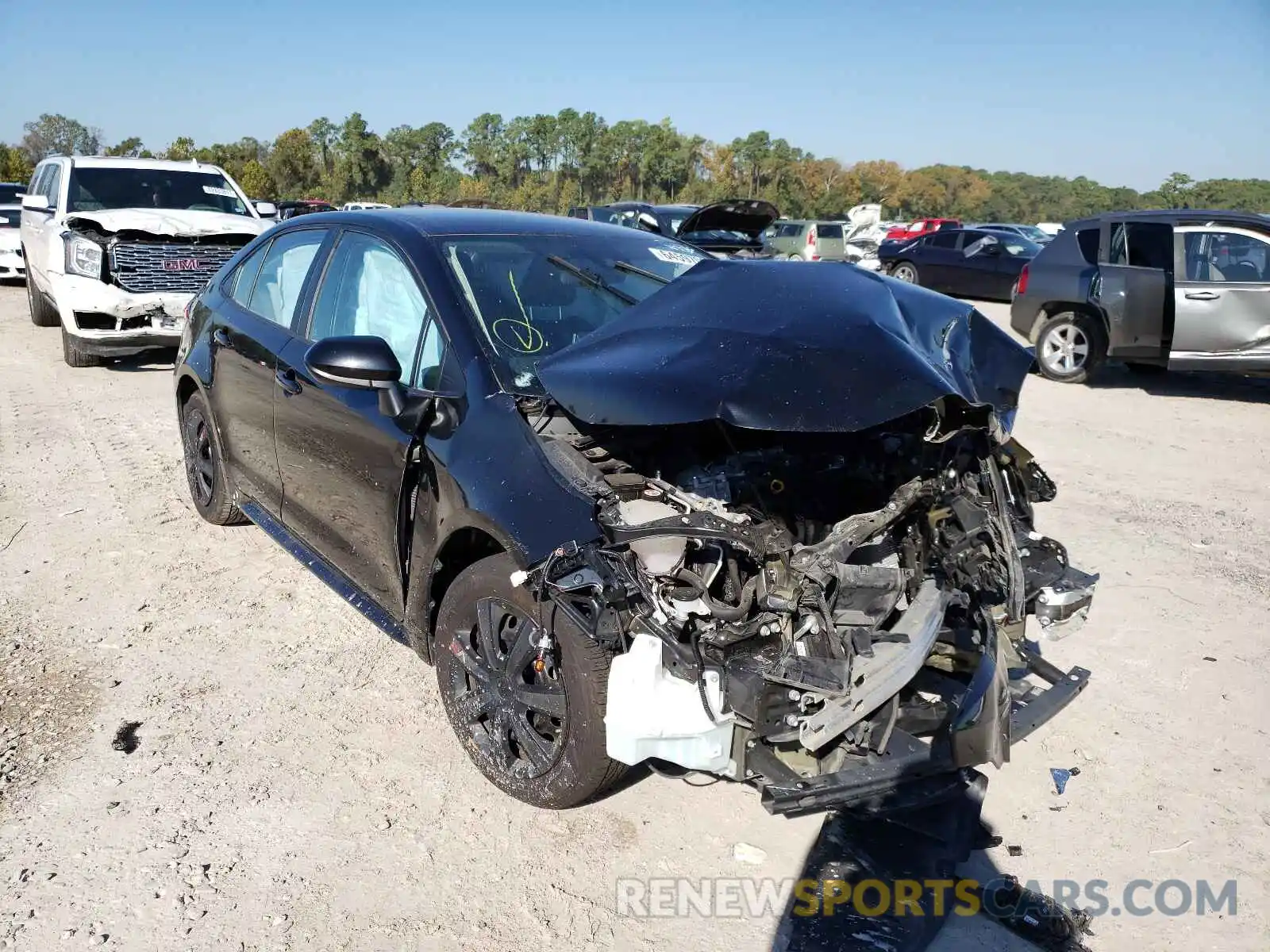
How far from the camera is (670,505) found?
2.69 meters

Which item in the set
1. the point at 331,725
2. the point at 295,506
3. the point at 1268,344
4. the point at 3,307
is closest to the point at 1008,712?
the point at 331,725

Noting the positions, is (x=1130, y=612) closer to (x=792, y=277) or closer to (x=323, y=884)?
(x=792, y=277)

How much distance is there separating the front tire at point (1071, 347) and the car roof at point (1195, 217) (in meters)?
1.11

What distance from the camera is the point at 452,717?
10.1ft

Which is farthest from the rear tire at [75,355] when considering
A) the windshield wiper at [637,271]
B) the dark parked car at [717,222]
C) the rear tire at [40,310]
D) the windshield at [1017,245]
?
the windshield at [1017,245]

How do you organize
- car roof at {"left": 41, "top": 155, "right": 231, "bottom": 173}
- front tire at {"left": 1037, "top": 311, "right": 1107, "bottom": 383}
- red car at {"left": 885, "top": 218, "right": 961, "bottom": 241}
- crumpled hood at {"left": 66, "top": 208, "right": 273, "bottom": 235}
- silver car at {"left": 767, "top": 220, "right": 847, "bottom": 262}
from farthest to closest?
red car at {"left": 885, "top": 218, "right": 961, "bottom": 241} → silver car at {"left": 767, "top": 220, "right": 847, "bottom": 262} → car roof at {"left": 41, "top": 155, "right": 231, "bottom": 173} → front tire at {"left": 1037, "top": 311, "right": 1107, "bottom": 383} → crumpled hood at {"left": 66, "top": 208, "right": 273, "bottom": 235}

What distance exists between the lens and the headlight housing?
29.0 feet

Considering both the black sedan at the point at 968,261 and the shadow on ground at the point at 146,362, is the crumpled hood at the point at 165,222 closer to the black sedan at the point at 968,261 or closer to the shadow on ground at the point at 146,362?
the shadow on ground at the point at 146,362

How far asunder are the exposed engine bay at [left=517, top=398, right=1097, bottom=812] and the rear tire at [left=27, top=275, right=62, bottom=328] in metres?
11.6

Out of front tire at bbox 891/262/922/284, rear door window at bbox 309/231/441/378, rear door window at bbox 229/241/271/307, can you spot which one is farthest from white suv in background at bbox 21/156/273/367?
front tire at bbox 891/262/922/284

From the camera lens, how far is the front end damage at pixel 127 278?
29.0ft

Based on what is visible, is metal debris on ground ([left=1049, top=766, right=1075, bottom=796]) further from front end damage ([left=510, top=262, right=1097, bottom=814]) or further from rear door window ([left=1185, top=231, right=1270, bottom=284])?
rear door window ([left=1185, top=231, right=1270, bottom=284])

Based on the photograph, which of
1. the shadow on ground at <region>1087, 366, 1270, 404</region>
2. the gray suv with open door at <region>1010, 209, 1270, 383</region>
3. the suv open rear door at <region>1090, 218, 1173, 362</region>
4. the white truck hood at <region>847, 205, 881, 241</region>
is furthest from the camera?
the white truck hood at <region>847, 205, 881, 241</region>

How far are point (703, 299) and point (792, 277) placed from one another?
1.13 ft
